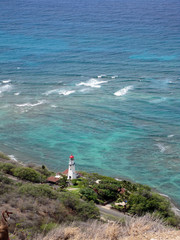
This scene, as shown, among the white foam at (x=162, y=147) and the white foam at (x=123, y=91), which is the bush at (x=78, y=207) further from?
the white foam at (x=123, y=91)

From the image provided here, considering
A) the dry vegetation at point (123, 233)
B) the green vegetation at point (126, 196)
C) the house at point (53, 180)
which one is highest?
the dry vegetation at point (123, 233)

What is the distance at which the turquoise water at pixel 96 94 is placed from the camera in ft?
171

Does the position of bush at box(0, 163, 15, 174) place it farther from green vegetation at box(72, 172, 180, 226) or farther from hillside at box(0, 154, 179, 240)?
green vegetation at box(72, 172, 180, 226)

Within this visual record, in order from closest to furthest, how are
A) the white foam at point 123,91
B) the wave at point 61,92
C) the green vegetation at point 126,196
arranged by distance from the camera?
the green vegetation at point 126,196 → the white foam at point 123,91 → the wave at point 61,92

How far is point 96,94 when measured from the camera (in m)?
75.2

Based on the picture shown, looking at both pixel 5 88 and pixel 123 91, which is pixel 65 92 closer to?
pixel 123 91

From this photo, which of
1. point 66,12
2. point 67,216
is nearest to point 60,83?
point 67,216

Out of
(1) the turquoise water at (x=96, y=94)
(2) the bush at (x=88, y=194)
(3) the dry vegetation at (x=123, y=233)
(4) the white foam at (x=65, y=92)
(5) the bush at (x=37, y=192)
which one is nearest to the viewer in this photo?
(3) the dry vegetation at (x=123, y=233)

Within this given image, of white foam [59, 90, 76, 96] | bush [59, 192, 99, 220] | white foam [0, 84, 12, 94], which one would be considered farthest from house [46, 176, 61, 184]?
white foam [0, 84, 12, 94]

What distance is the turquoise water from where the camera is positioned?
52016 millimetres

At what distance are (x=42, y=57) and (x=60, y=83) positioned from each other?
2497 centimetres

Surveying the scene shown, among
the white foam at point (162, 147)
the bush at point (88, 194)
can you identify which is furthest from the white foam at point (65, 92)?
the bush at point (88, 194)

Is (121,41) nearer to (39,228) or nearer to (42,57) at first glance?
(42,57)

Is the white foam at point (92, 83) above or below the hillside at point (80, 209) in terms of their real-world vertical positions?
above
